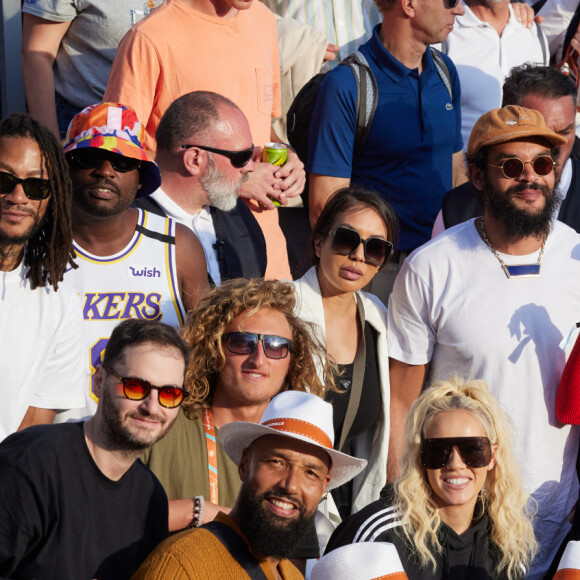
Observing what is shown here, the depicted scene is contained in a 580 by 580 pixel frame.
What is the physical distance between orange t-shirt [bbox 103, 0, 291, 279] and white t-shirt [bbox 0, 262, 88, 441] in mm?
1370

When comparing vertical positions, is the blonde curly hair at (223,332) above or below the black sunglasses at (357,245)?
below

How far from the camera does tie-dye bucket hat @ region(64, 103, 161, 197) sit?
14.5 feet

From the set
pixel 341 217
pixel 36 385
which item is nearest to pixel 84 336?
pixel 36 385

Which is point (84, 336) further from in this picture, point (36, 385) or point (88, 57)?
point (88, 57)

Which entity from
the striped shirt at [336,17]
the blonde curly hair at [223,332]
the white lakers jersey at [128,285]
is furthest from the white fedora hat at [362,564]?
the striped shirt at [336,17]

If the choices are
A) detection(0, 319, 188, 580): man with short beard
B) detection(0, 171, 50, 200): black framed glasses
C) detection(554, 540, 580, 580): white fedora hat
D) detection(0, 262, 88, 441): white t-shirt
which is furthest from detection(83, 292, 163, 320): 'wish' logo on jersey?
detection(554, 540, 580, 580): white fedora hat

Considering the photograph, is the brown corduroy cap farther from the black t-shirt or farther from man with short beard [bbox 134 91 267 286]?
the black t-shirt

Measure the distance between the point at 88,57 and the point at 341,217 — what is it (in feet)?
5.77

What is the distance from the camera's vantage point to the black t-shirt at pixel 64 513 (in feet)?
10.7

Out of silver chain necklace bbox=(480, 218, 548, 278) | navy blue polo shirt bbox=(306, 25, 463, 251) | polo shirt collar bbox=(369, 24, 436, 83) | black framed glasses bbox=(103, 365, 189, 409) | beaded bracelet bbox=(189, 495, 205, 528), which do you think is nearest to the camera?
black framed glasses bbox=(103, 365, 189, 409)

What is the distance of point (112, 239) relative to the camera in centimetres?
449

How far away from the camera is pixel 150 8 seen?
5871 mm

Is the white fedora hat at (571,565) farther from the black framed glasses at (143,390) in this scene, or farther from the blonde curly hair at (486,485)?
the black framed glasses at (143,390)

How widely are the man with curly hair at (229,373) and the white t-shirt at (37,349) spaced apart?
0.42m
